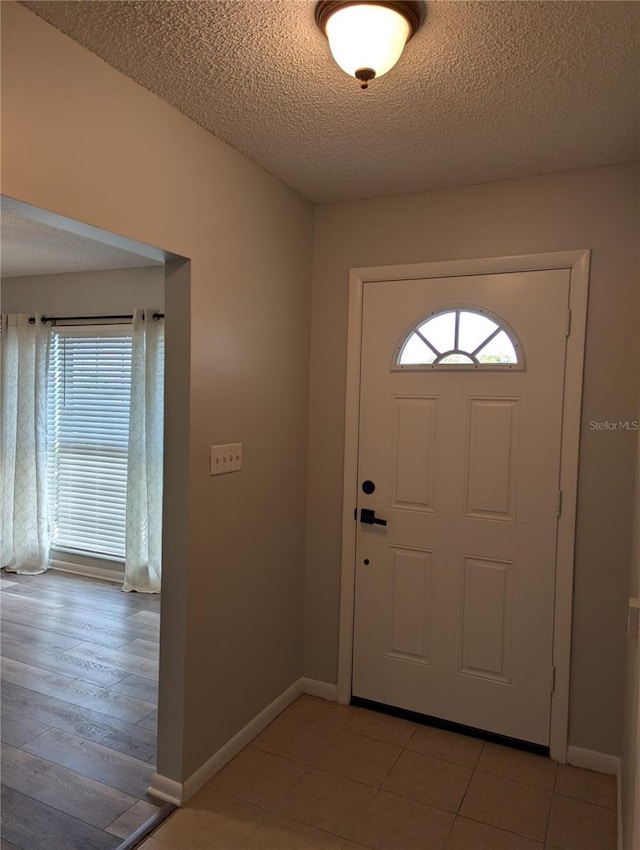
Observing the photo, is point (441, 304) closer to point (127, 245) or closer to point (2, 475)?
point (127, 245)

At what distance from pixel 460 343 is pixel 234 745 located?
2.02 metres

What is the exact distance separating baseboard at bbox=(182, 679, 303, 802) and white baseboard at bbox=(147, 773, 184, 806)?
0.07 ft

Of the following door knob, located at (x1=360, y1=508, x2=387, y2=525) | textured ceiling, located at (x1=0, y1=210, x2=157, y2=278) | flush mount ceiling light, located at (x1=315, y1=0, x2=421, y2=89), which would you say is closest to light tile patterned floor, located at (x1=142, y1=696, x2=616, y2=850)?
door knob, located at (x1=360, y1=508, x2=387, y2=525)

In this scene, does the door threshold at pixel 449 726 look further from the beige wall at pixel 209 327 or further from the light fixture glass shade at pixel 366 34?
the light fixture glass shade at pixel 366 34

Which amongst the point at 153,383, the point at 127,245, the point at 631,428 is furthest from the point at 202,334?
the point at 153,383

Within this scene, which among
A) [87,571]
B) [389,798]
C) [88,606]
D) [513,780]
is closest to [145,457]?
[88,606]

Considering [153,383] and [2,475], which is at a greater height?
[153,383]

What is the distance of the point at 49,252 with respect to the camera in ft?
13.1

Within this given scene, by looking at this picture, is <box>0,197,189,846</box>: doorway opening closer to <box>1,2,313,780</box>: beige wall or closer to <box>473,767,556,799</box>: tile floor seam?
<box>1,2,313,780</box>: beige wall

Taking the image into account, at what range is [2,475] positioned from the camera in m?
4.89

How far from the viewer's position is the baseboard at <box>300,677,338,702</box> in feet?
9.63

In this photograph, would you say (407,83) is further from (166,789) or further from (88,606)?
(88,606)

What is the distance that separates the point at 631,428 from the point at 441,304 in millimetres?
958

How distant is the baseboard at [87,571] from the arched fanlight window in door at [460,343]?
Answer: 3164mm
